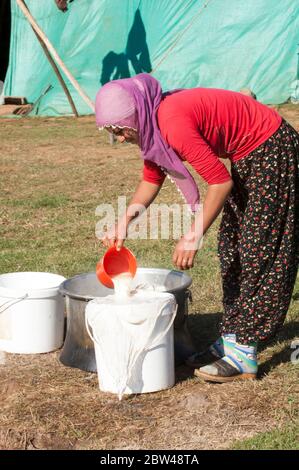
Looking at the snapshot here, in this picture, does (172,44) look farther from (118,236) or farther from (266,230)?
(266,230)

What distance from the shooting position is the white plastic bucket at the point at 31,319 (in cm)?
396

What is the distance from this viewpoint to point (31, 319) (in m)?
3.99

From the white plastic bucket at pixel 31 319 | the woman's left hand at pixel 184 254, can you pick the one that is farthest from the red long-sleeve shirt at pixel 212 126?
the white plastic bucket at pixel 31 319

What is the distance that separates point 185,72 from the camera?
13.1m

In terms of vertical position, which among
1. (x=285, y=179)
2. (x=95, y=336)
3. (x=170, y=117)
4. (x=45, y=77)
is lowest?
(x=45, y=77)

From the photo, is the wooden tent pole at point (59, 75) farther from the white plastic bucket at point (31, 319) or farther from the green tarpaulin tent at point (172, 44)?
the white plastic bucket at point (31, 319)

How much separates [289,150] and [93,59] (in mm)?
10523

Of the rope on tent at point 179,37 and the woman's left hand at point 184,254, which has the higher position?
the woman's left hand at point 184,254

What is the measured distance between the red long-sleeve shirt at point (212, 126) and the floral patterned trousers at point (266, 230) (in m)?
0.06

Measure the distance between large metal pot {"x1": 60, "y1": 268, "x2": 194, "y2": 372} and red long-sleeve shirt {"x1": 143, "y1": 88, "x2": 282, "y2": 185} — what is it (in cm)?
65

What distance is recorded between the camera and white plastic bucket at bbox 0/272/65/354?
3.96 meters

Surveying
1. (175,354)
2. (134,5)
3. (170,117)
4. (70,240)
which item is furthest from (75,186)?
(134,5)

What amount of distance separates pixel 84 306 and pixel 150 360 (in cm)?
42

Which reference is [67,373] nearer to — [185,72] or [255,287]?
[255,287]
